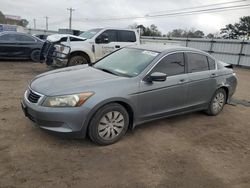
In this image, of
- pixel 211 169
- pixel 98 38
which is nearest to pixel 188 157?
pixel 211 169

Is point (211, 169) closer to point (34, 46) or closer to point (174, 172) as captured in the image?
point (174, 172)

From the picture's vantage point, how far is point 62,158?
369 cm

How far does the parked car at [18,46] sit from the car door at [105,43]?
4.20m

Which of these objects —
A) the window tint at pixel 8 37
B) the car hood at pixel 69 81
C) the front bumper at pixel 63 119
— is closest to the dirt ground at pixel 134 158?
the front bumper at pixel 63 119

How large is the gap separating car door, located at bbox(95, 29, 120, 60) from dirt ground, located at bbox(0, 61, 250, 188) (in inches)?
222

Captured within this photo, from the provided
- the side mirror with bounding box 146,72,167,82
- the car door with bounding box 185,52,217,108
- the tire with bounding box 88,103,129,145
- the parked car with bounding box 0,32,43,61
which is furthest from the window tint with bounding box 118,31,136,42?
the tire with bounding box 88,103,129,145

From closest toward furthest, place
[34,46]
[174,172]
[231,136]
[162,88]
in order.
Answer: [174,172], [162,88], [231,136], [34,46]

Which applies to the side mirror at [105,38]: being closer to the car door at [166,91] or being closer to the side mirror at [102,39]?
the side mirror at [102,39]

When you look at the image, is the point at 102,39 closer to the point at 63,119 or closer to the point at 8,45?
the point at 8,45

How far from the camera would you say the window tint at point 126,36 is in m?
11.3

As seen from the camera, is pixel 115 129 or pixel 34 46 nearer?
pixel 115 129

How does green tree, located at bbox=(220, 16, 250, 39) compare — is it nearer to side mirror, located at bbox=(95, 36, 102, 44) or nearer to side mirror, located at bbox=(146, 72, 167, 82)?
side mirror, located at bbox=(95, 36, 102, 44)

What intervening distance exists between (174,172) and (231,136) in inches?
77.2

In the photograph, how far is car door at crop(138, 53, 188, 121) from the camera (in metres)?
4.48
